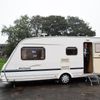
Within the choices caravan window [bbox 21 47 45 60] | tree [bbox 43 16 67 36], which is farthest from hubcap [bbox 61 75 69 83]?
tree [bbox 43 16 67 36]

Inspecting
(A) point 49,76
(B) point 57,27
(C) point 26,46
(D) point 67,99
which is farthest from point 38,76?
(B) point 57,27

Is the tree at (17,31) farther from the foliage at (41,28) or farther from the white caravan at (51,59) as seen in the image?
the white caravan at (51,59)

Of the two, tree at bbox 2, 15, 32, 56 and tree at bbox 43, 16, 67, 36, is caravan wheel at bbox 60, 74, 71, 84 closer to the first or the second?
tree at bbox 2, 15, 32, 56

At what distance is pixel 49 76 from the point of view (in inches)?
448

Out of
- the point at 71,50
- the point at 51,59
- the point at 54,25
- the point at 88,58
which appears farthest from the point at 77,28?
the point at 51,59

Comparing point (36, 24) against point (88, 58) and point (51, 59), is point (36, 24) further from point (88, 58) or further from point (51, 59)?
point (51, 59)

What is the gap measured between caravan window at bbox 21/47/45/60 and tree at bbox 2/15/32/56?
3674 cm

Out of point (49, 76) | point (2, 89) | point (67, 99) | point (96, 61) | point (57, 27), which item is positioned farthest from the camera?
point (57, 27)

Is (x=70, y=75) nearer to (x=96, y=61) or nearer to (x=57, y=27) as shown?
(x=96, y=61)

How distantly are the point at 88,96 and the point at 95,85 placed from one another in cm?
261

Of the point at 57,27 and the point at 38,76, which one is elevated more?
the point at 57,27

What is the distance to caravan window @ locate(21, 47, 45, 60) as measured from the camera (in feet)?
36.2

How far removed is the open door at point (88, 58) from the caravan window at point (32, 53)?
8.95 ft

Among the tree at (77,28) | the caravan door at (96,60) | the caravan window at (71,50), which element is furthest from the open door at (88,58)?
the tree at (77,28)
